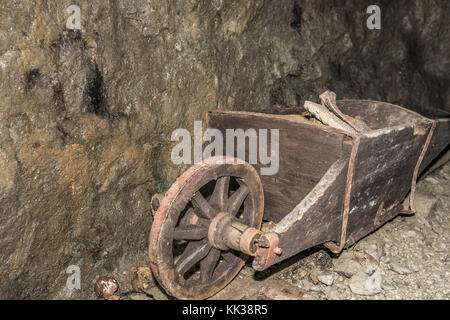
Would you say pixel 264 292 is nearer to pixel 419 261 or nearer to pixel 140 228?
pixel 140 228

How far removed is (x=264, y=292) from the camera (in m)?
2.96

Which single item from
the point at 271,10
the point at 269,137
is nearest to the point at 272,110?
the point at 269,137

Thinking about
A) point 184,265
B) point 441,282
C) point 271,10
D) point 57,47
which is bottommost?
point 441,282

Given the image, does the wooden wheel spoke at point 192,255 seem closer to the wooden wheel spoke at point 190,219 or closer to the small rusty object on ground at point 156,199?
the wooden wheel spoke at point 190,219

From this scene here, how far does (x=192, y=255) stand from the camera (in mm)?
2734

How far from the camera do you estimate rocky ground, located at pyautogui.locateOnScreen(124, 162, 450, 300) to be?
298 centimetres

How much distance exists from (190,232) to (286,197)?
0.92 m

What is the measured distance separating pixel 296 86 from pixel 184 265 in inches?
113

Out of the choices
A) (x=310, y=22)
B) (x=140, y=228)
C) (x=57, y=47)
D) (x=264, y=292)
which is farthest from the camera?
(x=310, y=22)

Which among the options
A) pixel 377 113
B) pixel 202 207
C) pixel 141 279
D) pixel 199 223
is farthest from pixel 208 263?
pixel 377 113

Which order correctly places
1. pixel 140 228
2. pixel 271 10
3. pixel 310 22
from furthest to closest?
pixel 310 22 < pixel 271 10 < pixel 140 228

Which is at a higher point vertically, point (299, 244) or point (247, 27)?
point (247, 27)

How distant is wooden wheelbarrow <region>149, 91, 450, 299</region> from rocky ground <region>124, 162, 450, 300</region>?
9.2 inches

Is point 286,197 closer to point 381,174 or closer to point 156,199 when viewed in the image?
point 381,174
